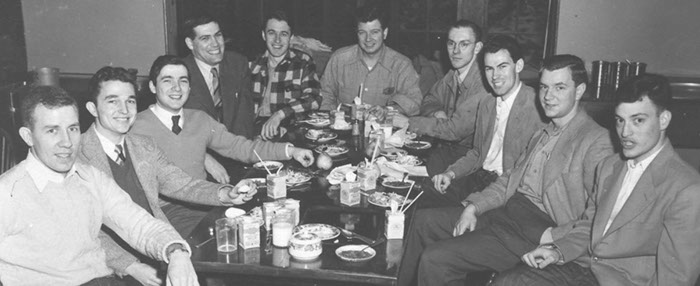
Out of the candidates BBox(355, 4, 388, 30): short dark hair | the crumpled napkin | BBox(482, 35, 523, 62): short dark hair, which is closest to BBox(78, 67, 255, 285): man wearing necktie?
the crumpled napkin

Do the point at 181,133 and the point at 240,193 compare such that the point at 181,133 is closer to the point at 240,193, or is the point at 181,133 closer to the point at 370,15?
the point at 240,193

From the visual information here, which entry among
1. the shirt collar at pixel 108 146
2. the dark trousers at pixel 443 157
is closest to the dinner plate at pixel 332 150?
the dark trousers at pixel 443 157

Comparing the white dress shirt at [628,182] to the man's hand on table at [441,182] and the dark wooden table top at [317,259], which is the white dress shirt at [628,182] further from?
the man's hand on table at [441,182]

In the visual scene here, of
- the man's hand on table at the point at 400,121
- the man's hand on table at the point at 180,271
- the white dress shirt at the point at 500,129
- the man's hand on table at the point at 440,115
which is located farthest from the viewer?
the man's hand on table at the point at 440,115

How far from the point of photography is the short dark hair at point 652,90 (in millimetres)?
2695

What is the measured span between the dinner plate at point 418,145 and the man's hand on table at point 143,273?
2.05 m

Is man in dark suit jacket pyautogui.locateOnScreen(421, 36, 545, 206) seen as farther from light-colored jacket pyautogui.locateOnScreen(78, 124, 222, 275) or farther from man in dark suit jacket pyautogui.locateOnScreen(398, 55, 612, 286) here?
light-colored jacket pyautogui.locateOnScreen(78, 124, 222, 275)

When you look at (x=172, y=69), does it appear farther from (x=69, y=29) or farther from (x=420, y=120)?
(x=69, y=29)

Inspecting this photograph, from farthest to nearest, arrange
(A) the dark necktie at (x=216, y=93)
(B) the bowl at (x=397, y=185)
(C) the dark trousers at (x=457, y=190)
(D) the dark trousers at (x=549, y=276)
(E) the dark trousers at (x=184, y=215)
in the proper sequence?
(A) the dark necktie at (x=216, y=93) → (C) the dark trousers at (x=457, y=190) → (E) the dark trousers at (x=184, y=215) → (B) the bowl at (x=397, y=185) → (D) the dark trousers at (x=549, y=276)

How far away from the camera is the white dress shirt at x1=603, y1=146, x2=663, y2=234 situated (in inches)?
108

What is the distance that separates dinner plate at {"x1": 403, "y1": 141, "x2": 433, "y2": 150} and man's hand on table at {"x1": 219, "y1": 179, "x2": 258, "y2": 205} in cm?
148

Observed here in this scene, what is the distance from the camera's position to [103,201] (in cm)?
270

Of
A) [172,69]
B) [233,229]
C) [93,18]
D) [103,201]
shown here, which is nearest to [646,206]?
[233,229]

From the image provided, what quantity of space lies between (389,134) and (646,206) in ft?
6.66
